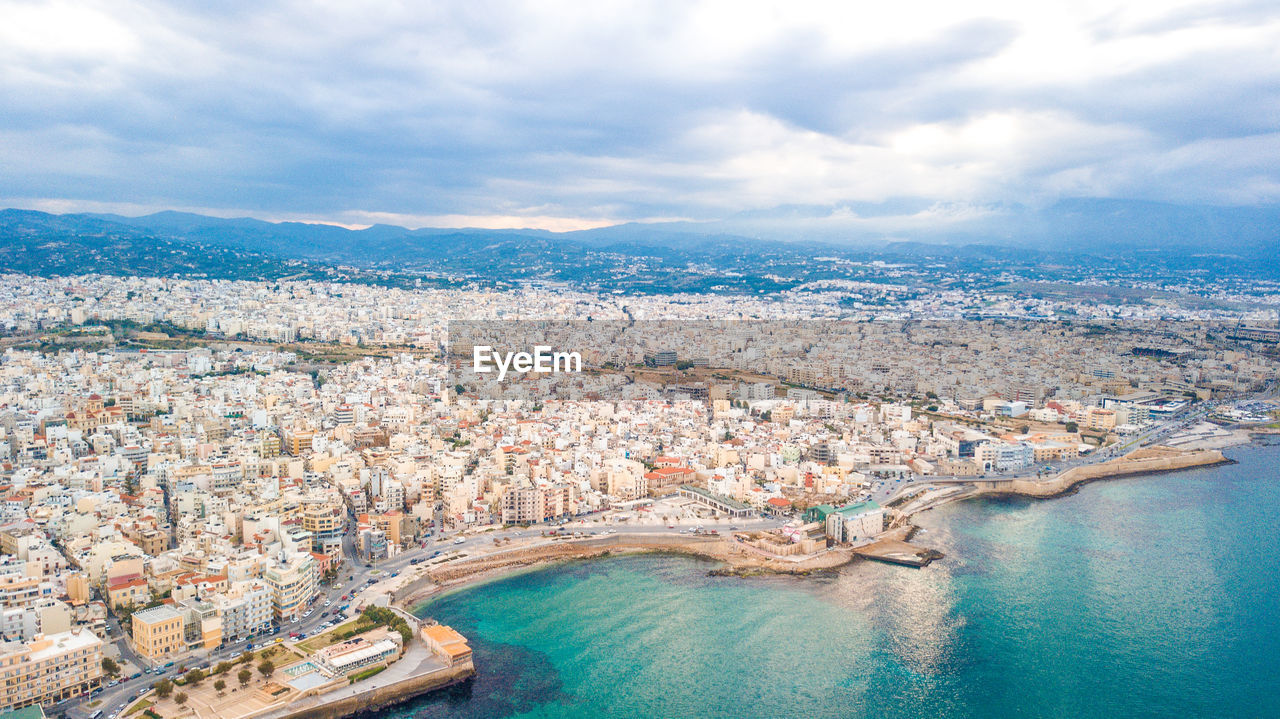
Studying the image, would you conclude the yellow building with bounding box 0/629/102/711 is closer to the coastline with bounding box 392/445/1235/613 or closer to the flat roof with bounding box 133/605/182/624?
the flat roof with bounding box 133/605/182/624

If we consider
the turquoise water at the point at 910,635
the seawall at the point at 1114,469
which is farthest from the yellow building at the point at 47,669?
the seawall at the point at 1114,469

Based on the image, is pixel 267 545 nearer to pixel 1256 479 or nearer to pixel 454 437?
pixel 454 437

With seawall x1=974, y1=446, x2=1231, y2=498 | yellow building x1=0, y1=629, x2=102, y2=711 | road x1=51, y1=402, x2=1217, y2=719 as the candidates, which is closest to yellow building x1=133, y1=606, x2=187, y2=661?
road x1=51, y1=402, x2=1217, y2=719

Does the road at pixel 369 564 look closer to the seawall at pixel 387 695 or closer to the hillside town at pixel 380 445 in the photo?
the hillside town at pixel 380 445

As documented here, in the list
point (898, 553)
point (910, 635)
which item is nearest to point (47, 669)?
point (910, 635)

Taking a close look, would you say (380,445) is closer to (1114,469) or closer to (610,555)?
(610,555)

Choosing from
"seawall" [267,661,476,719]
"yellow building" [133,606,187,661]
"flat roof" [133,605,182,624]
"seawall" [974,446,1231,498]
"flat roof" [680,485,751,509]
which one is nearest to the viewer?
"seawall" [267,661,476,719]

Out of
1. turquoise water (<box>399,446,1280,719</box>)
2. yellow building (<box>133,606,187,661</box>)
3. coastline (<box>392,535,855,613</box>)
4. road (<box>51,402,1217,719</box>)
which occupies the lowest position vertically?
turquoise water (<box>399,446,1280,719</box>)
